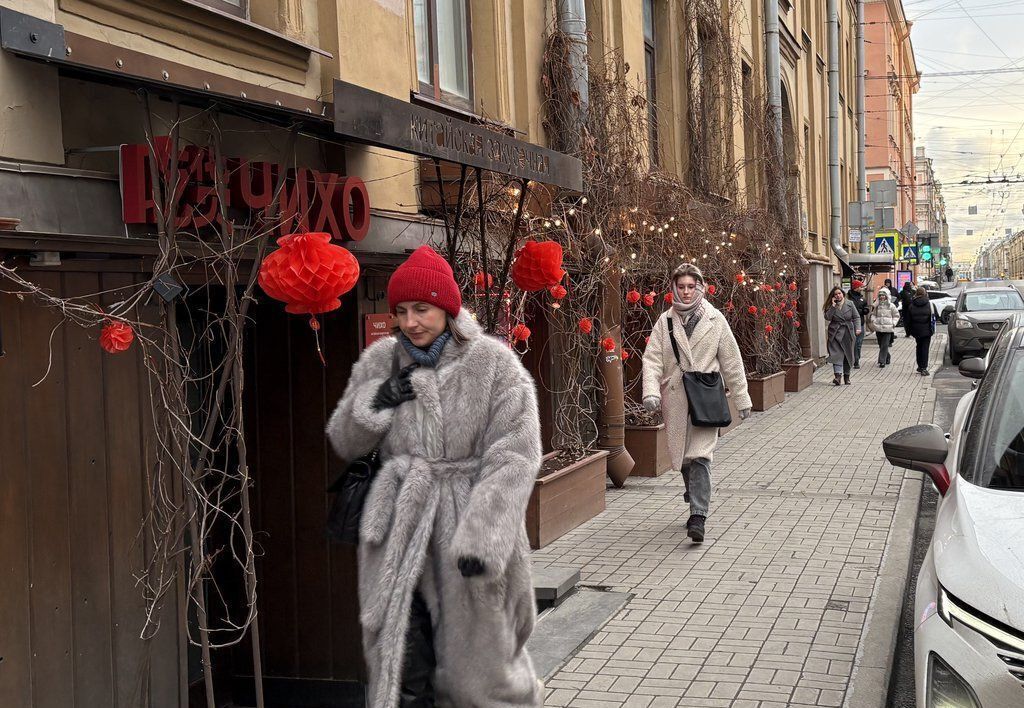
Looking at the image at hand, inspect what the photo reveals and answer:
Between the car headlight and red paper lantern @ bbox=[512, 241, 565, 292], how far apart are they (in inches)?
149

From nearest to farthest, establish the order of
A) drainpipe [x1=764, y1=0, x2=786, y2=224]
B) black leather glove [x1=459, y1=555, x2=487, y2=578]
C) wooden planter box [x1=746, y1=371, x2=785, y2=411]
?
black leather glove [x1=459, y1=555, x2=487, y2=578] < wooden planter box [x1=746, y1=371, x2=785, y2=411] < drainpipe [x1=764, y1=0, x2=786, y2=224]

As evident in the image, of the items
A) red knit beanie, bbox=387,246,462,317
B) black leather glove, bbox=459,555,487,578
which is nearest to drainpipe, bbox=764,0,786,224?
red knit beanie, bbox=387,246,462,317

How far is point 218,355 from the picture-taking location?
17.9 ft

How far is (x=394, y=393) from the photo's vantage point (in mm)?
3652

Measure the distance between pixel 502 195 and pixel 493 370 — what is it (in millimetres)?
3901

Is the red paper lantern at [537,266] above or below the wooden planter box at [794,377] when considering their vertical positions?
above

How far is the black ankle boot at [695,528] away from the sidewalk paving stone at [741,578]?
0.27ft

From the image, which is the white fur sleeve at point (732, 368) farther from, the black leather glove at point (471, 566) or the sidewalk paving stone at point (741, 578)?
the black leather glove at point (471, 566)

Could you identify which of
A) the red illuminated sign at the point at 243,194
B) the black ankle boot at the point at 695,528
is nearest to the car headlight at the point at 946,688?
the red illuminated sign at the point at 243,194

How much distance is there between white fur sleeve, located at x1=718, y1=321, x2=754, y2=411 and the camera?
24.5 feet

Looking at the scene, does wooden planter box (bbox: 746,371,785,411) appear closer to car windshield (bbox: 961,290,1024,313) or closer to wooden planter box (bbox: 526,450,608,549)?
wooden planter box (bbox: 526,450,608,549)

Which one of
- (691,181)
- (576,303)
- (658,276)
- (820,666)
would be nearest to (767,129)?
(691,181)

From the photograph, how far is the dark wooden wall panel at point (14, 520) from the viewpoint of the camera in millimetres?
3545

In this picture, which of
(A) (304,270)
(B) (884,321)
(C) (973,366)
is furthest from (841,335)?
(A) (304,270)
